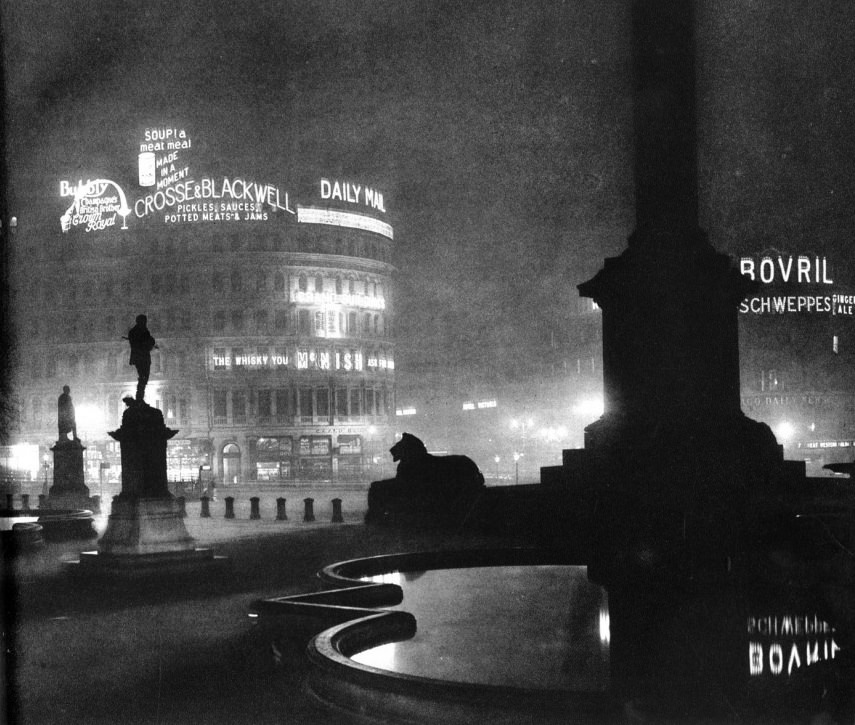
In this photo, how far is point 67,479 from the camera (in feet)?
129

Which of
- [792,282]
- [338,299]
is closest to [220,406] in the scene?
[338,299]

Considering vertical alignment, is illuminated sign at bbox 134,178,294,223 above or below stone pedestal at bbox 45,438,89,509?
above

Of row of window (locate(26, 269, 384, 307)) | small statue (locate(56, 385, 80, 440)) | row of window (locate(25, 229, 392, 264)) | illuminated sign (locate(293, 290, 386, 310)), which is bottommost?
small statue (locate(56, 385, 80, 440))

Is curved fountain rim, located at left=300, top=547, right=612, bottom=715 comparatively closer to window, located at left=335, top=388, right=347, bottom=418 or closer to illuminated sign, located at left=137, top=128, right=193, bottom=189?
window, located at left=335, top=388, right=347, bottom=418

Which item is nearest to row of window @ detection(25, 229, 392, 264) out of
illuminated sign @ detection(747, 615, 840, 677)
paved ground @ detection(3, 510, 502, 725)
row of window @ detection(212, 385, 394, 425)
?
row of window @ detection(212, 385, 394, 425)

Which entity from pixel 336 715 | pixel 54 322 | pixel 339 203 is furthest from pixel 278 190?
pixel 336 715

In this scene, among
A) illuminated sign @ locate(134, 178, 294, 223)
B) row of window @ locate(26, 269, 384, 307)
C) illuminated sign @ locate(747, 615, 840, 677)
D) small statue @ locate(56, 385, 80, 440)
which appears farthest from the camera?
row of window @ locate(26, 269, 384, 307)

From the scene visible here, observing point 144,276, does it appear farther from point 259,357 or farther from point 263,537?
point 263,537

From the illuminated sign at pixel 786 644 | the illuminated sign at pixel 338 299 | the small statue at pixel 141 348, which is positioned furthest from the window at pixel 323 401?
the illuminated sign at pixel 786 644

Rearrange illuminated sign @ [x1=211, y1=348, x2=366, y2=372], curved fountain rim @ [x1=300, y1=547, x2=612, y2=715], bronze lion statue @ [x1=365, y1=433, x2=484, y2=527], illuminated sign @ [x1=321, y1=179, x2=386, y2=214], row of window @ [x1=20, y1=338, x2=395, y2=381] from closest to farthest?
curved fountain rim @ [x1=300, y1=547, x2=612, y2=715]
bronze lion statue @ [x1=365, y1=433, x2=484, y2=527]
row of window @ [x1=20, y1=338, x2=395, y2=381]
illuminated sign @ [x1=211, y1=348, x2=366, y2=372]
illuminated sign @ [x1=321, y1=179, x2=386, y2=214]

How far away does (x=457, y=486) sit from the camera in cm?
2567

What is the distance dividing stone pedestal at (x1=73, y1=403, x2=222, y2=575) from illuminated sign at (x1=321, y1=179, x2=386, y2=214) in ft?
269

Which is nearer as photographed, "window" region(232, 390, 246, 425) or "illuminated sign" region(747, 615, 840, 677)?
"illuminated sign" region(747, 615, 840, 677)

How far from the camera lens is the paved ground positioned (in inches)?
352
